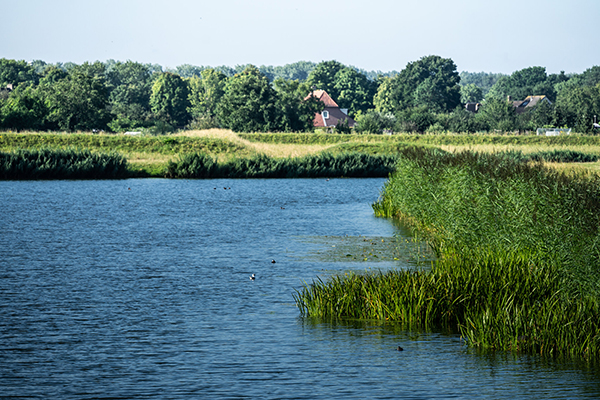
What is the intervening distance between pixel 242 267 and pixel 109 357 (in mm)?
8820

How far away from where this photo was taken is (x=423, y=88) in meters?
162

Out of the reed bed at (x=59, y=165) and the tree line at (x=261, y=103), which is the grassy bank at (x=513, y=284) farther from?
the tree line at (x=261, y=103)

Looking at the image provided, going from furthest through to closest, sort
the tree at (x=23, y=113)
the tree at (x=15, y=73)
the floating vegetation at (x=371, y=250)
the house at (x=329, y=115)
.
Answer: the tree at (x=15, y=73), the house at (x=329, y=115), the tree at (x=23, y=113), the floating vegetation at (x=371, y=250)

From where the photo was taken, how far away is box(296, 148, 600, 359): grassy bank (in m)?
11.4

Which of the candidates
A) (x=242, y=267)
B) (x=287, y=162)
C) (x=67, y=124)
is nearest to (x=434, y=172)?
(x=242, y=267)

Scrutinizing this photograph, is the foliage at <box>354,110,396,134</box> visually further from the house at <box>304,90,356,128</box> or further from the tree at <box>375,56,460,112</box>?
the tree at <box>375,56,460,112</box>

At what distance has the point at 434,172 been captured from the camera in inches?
1094

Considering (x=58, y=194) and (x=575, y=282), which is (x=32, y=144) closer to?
(x=58, y=194)

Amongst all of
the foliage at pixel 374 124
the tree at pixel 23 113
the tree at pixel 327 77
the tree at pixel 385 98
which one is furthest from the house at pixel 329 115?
the tree at pixel 23 113

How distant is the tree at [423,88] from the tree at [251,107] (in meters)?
58.9

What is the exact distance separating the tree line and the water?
73182mm

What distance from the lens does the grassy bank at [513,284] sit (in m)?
11.4

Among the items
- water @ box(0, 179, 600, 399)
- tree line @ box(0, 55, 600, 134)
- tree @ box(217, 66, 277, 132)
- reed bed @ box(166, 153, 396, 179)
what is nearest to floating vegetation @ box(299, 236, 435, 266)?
water @ box(0, 179, 600, 399)

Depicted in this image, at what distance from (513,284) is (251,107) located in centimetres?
9376
